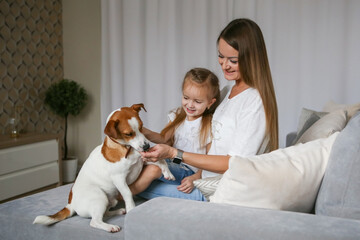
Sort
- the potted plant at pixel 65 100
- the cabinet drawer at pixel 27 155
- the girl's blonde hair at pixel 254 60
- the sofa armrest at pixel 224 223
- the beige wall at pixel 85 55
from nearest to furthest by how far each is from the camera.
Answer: the sofa armrest at pixel 224 223, the girl's blonde hair at pixel 254 60, the cabinet drawer at pixel 27 155, the potted plant at pixel 65 100, the beige wall at pixel 85 55

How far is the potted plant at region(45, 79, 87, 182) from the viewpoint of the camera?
4.45 meters

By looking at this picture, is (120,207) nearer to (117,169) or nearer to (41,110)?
(117,169)

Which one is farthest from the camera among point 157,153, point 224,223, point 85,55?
point 85,55

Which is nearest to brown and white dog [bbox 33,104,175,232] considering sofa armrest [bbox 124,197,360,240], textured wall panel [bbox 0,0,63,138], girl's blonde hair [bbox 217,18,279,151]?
sofa armrest [bbox 124,197,360,240]

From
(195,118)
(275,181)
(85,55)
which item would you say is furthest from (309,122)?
(85,55)

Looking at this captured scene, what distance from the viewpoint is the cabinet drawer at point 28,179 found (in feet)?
11.6

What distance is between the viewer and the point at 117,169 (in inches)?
66.6

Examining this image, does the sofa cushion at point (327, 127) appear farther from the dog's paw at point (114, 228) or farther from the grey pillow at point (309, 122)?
the dog's paw at point (114, 228)

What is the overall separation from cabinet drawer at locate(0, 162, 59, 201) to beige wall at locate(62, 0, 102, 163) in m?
0.90

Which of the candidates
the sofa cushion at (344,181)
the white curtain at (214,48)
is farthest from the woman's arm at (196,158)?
the white curtain at (214,48)

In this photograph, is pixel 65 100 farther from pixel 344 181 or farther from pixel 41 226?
pixel 344 181

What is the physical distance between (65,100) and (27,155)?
3.07 ft

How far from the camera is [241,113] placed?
5.57 feet

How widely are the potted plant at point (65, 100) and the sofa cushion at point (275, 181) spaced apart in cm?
345
